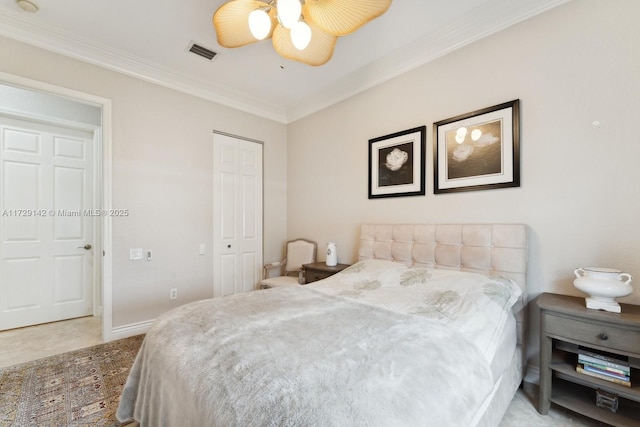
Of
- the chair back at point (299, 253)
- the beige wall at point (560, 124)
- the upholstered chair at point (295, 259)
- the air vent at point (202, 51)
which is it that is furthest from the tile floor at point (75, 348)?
the air vent at point (202, 51)

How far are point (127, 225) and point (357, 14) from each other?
292 cm

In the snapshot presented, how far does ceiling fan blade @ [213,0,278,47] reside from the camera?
1.75 m

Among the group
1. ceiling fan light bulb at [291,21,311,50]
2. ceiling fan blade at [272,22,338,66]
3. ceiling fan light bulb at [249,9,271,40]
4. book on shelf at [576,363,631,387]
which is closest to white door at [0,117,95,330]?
ceiling fan blade at [272,22,338,66]

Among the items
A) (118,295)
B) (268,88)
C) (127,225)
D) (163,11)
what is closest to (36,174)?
(127,225)

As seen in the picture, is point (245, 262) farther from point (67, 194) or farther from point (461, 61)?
point (461, 61)

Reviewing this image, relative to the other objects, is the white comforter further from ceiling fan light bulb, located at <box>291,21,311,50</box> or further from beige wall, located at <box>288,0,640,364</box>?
ceiling fan light bulb, located at <box>291,21,311,50</box>

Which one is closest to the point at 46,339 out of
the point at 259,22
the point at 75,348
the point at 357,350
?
the point at 75,348

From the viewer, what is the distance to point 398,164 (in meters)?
2.93

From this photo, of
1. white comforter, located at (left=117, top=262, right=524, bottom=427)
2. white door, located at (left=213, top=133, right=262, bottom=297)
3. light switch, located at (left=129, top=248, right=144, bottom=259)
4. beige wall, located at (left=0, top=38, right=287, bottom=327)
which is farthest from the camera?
white door, located at (left=213, top=133, right=262, bottom=297)

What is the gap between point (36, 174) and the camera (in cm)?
337

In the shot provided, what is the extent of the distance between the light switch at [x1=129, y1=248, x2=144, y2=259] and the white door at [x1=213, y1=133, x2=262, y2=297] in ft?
2.71

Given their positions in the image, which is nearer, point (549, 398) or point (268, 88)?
point (549, 398)

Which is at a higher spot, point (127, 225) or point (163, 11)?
point (163, 11)

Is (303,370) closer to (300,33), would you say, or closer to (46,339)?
(300,33)
